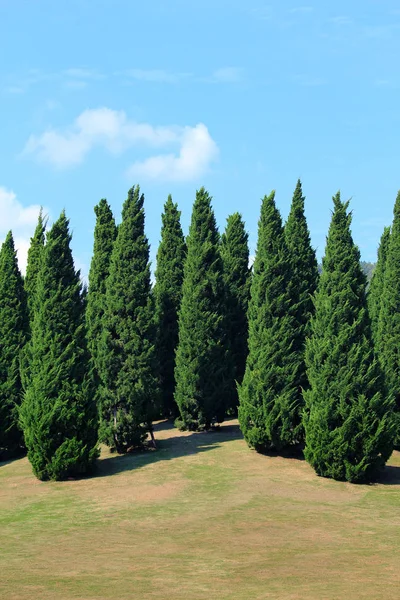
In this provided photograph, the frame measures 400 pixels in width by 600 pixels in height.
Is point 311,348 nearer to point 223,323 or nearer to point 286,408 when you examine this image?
point 286,408

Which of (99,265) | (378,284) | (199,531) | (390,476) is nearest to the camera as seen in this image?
(199,531)

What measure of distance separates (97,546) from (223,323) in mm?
22022

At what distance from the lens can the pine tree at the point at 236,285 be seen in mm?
46812

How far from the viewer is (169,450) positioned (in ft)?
121

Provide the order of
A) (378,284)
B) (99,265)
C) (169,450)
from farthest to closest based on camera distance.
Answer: (378,284) → (99,265) → (169,450)

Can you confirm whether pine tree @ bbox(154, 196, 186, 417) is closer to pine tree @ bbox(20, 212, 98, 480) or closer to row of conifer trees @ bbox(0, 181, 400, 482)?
row of conifer trees @ bbox(0, 181, 400, 482)

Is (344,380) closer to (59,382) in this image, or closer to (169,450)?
(169,450)

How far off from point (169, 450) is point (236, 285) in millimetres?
15769

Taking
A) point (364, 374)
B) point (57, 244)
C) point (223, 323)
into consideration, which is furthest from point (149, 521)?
point (223, 323)

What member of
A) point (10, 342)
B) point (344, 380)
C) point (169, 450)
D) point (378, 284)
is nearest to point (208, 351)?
point (169, 450)

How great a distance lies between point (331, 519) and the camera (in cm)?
2519

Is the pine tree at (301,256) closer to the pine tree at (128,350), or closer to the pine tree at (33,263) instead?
the pine tree at (128,350)

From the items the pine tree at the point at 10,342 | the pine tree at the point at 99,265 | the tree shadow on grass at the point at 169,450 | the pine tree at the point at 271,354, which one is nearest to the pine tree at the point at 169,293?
the pine tree at the point at 99,265

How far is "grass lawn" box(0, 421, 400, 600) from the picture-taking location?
56.7 ft
